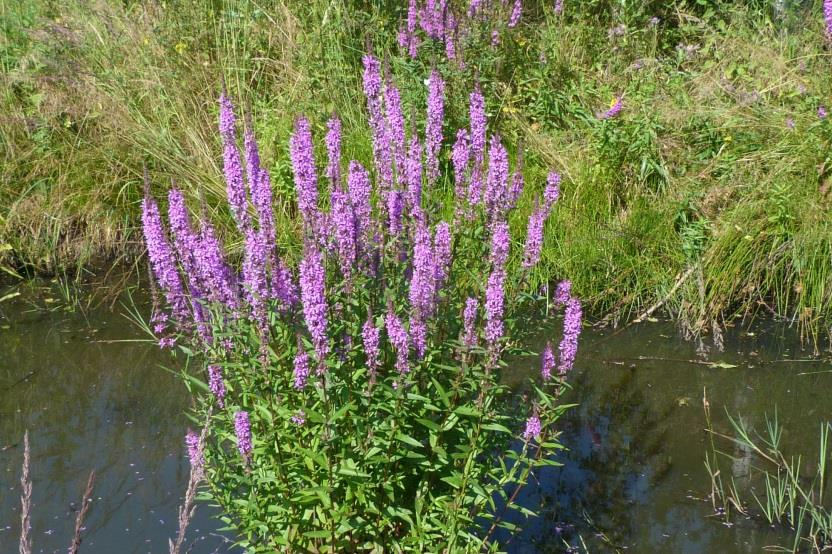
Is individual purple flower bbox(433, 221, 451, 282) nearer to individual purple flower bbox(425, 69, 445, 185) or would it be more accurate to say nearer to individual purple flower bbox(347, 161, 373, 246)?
individual purple flower bbox(347, 161, 373, 246)

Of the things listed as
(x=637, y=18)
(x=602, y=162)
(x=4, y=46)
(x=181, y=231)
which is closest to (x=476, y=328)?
(x=181, y=231)

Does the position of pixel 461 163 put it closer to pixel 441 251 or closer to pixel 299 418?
pixel 441 251

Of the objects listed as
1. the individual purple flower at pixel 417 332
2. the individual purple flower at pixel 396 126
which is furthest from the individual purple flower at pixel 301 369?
the individual purple flower at pixel 396 126

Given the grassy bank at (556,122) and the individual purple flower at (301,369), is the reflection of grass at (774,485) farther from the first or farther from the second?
the individual purple flower at (301,369)

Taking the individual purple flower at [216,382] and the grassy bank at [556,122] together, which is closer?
→ the individual purple flower at [216,382]

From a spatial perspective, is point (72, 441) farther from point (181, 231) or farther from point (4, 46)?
point (4, 46)

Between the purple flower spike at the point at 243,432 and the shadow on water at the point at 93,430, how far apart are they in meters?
1.03

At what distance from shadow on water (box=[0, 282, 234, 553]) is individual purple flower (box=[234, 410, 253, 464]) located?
1.03m

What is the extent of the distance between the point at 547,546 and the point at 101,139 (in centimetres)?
483

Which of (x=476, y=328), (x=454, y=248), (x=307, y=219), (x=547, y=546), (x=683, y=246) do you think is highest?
(x=307, y=219)

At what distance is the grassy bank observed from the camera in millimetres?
5828

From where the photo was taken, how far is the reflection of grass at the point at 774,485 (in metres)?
3.86

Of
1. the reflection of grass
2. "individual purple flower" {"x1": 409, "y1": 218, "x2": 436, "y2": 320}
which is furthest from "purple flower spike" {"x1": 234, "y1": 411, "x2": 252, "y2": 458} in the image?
the reflection of grass

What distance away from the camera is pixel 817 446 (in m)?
4.48
